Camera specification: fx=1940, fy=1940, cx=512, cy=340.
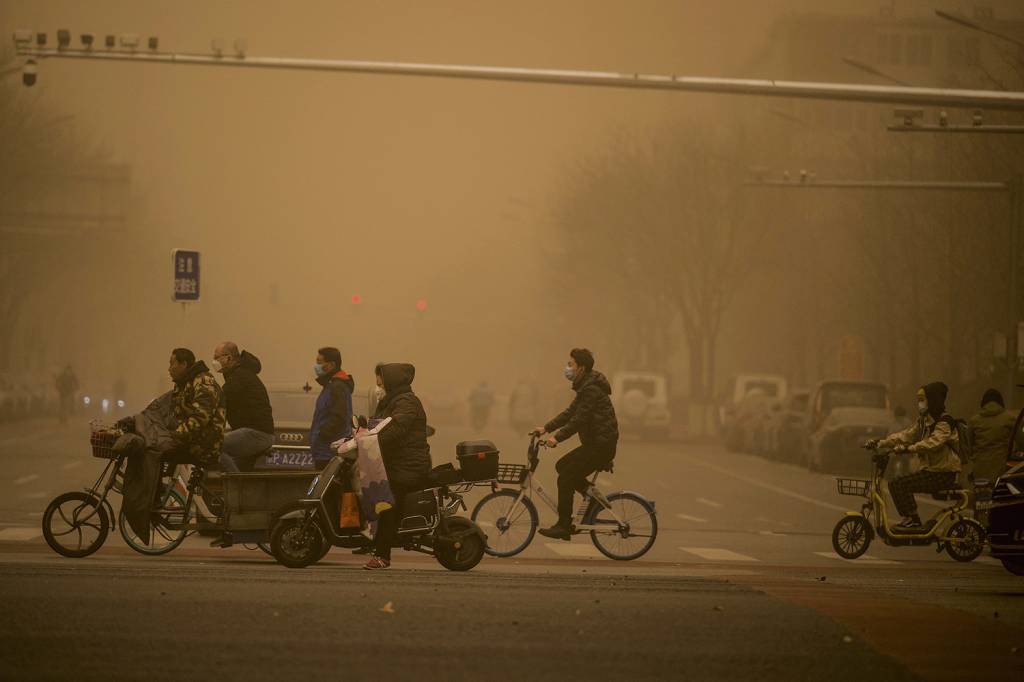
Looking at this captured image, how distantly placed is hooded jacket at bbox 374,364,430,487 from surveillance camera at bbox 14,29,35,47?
34.1 ft

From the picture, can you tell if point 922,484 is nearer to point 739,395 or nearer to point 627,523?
point 627,523

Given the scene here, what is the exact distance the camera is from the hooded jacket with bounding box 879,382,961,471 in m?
18.1

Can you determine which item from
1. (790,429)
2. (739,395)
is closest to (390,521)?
(790,429)

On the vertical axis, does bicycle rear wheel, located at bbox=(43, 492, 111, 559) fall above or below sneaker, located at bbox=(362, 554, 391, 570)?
above

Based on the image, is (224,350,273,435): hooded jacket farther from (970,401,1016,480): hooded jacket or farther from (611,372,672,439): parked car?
(611,372,672,439): parked car

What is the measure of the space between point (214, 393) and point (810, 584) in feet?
16.2

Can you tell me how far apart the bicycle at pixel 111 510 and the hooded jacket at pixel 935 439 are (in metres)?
6.18

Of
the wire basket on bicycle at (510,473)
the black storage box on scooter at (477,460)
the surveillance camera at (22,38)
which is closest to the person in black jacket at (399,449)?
the black storage box on scooter at (477,460)

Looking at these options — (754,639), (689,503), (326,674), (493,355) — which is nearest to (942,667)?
(754,639)

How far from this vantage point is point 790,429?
46.8 meters

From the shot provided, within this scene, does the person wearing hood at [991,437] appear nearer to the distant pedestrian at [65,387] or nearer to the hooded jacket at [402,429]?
the hooded jacket at [402,429]

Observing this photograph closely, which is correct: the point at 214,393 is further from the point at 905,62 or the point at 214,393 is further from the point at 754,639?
the point at 905,62

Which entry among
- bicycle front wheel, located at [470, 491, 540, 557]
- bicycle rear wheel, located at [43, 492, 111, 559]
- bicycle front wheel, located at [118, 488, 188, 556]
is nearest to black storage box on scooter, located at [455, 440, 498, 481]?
bicycle front wheel, located at [470, 491, 540, 557]

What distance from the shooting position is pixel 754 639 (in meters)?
10.7
